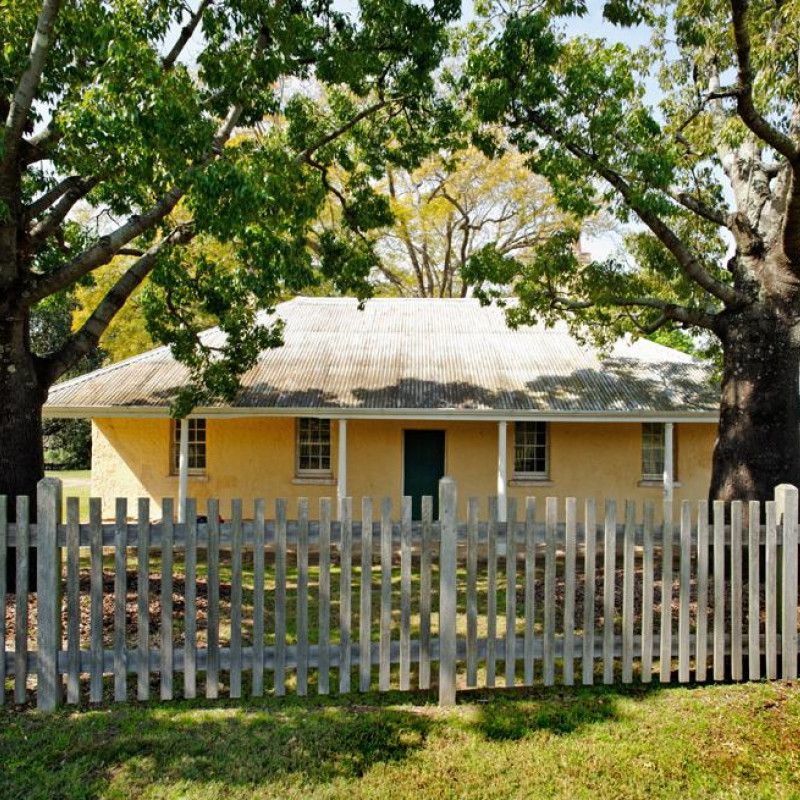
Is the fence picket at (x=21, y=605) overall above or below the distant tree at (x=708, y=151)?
below

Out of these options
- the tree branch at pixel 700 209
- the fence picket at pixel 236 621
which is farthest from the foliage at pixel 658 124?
the fence picket at pixel 236 621

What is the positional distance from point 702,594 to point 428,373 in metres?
9.29

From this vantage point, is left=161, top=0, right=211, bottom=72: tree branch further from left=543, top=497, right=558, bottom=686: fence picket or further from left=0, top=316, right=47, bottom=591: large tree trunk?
left=543, top=497, right=558, bottom=686: fence picket

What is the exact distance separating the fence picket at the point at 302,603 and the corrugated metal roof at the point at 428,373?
7.59 meters

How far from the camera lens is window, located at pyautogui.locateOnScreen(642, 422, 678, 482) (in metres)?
14.5

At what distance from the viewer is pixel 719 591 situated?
504 cm

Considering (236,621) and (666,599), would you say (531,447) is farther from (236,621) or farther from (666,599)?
(236,621)

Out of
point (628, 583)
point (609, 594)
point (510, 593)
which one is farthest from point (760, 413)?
point (510, 593)

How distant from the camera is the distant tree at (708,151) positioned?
7.80 meters

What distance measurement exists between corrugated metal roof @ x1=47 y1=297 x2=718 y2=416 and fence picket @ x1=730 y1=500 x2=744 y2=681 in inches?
287

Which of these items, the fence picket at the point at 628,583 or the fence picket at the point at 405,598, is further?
the fence picket at the point at 628,583

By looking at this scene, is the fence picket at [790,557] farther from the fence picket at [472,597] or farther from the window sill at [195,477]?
the window sill at [195,477]

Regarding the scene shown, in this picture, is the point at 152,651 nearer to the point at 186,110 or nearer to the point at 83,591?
the point at 83,591

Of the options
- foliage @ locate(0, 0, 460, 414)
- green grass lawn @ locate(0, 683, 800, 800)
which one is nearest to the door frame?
foliage @ locate(0, 0, 460, 414)
